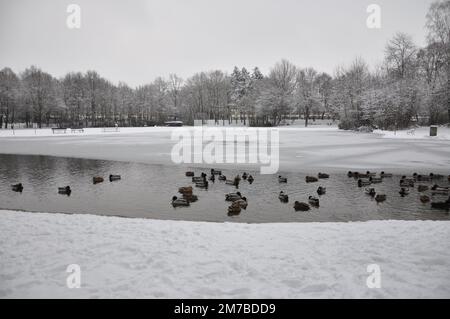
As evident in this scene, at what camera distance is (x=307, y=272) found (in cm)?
657

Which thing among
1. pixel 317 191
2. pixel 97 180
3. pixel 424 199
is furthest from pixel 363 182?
pixel 97 180

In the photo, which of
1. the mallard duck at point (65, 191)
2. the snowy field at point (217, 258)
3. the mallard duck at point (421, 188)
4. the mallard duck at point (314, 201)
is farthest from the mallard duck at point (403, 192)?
the mallard duck at point (65, 191)

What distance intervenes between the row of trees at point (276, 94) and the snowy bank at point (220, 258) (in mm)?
47267

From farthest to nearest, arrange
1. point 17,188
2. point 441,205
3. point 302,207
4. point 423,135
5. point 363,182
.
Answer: point 423,135 → point 363,182 → point 17,188 → point 441,205 → point 302,207

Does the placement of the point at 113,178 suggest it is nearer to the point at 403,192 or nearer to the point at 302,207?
the point at 302,207

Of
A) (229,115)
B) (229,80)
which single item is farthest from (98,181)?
(229,80)

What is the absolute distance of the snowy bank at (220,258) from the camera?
596 centimetres

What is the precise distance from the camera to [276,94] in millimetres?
89062

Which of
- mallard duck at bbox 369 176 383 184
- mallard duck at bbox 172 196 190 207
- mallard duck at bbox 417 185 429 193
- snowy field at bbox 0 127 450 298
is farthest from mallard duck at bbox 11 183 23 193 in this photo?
mallard duck at bbox 417 185 429 193

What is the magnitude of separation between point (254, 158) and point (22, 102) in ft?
266

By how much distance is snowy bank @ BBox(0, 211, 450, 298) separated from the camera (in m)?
5.96

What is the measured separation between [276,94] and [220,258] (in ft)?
279

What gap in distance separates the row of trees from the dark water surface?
135 ft

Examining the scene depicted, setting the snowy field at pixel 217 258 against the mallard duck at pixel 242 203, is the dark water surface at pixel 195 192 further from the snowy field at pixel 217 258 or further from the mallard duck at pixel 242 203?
the snowy field at pixel 217 258
